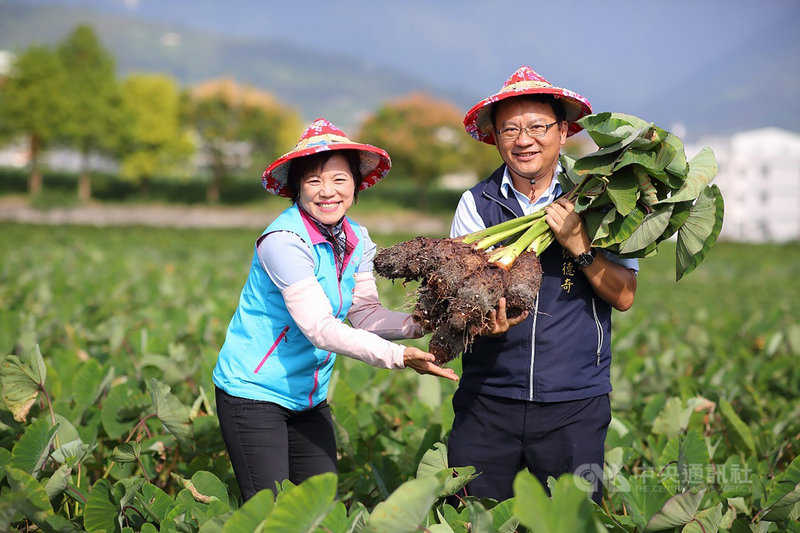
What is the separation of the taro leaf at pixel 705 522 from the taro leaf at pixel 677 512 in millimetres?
18

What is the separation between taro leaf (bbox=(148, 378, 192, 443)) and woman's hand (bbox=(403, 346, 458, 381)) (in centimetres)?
107

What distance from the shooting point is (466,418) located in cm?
252

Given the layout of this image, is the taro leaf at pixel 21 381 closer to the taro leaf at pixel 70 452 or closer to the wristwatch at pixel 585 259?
the taro leaf at pixel 70 452

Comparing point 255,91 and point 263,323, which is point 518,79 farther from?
point 255,91

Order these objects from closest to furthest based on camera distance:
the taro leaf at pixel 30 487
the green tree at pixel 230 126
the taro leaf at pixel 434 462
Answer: the taro leaf at pixel 30 487 → the taro leaf at pixel 434 462 → the green tree at pixel 230 126

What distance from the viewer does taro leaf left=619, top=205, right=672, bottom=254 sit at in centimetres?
228

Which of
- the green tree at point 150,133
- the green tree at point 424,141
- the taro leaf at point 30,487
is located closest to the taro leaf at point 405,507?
the taro leaf at point 30,487

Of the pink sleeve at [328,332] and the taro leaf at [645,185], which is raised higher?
the taro leaf at [645,185]

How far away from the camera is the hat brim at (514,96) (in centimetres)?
234

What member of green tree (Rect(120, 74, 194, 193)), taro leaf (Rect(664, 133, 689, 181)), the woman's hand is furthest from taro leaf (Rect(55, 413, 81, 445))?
green tree (Rect(120, 74, 194, 193))

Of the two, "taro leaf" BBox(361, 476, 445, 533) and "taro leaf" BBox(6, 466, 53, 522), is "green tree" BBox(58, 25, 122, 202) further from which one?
"taro leaf" BBox(361, 476, 445, 533)

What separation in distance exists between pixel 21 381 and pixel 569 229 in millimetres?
2143

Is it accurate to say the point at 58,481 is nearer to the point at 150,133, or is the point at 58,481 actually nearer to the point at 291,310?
the point at 291,310

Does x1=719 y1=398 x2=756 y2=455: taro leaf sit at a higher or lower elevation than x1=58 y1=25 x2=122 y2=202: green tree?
lower
